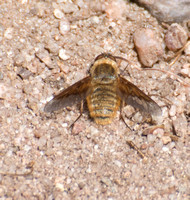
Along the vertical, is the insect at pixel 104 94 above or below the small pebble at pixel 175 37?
Answer: below

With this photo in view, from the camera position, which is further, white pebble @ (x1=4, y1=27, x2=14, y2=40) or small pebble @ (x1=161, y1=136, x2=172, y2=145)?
white pebble @ (x1=4, y1=27, x2=14, y2=40)

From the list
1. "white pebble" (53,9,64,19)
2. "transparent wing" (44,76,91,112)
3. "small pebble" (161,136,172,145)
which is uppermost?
"white pebble" (53,9,64,19)

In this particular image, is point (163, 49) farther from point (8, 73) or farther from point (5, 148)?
point (5, 148)

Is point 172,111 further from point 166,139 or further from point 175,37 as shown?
point 175,37

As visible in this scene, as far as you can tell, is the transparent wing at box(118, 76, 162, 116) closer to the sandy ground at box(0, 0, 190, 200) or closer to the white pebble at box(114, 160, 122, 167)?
the sandy ground at box(0, 0, 190, 200)

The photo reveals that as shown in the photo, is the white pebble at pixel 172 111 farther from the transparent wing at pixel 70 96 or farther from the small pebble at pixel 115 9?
the small pebble at pixel 115 9

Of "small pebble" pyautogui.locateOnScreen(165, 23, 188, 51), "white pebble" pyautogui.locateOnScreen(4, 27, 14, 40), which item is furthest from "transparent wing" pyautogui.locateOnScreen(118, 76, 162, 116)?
"white pebble" pyautogui.locateOnScreen(4, 27, 14, 40)

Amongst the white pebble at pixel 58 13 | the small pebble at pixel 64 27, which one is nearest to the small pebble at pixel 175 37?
the small pebble at pixel 64 27
